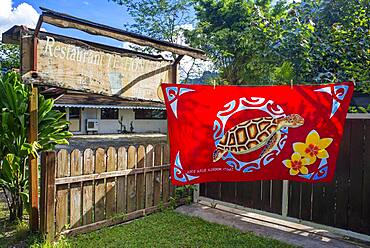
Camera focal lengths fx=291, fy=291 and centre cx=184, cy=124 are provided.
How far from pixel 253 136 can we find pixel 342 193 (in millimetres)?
1248

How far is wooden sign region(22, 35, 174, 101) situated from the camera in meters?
2.87

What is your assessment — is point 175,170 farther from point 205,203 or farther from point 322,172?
point 322,172

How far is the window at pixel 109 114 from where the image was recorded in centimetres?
1917

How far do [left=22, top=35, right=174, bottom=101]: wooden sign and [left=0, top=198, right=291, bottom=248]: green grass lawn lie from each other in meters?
1.67

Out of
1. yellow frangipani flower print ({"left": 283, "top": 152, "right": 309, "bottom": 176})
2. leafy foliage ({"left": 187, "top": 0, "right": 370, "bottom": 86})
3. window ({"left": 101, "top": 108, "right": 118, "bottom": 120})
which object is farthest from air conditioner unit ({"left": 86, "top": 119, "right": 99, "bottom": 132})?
yellow frangipani flower print ({"left": 283, "top": 152, "right": 309, "bottom": 176})

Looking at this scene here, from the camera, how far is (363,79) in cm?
455

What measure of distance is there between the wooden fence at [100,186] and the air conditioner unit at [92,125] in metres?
14.5

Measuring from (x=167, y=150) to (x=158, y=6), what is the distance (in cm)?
1452

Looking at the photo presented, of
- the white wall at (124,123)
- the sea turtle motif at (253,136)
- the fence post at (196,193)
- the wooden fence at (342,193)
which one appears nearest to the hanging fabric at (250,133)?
the sea turtle motif at (253,136)

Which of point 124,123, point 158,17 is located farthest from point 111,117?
point 158,17

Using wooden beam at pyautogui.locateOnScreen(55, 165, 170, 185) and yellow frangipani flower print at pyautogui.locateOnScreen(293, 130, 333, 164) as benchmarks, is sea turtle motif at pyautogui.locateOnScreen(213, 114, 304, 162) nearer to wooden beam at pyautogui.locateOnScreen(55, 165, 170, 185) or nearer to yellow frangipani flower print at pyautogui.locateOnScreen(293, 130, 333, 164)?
yellow frangipani flower print at pyautogui.locateOnScreen(293, 130, 333, 164)

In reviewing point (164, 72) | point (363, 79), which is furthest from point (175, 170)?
point (363, 79)

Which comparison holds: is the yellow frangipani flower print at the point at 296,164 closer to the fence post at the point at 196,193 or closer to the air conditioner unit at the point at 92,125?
the fence post at the point at 196,193

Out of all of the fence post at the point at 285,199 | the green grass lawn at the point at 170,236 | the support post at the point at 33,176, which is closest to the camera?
the support post at the point at 33,176
